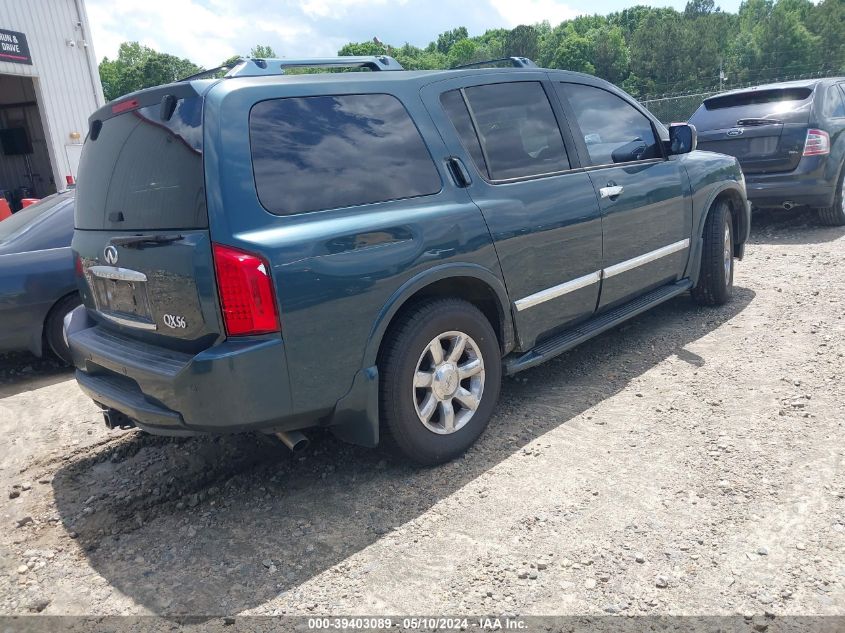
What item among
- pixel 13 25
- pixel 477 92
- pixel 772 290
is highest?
pixel 13 25

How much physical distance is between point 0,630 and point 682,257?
459 cm

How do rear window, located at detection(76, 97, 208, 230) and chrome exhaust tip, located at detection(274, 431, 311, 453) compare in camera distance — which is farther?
chrome exhaust tip, located at detection(274, 431, 311, 453)

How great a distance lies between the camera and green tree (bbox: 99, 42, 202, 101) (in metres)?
79.9

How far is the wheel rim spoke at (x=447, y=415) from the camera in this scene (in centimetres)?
336

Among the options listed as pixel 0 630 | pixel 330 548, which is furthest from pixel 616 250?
pixel 0 630

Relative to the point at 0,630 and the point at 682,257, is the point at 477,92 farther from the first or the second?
the point at 0,630

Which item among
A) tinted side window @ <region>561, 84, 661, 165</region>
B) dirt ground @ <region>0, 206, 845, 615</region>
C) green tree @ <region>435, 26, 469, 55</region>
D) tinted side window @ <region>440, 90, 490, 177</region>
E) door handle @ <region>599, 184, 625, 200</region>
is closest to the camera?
dirt ground @ <region>0, 206, 845, 615</region>

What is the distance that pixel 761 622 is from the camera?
2.27 m

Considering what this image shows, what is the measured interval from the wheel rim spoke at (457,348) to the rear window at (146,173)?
1330mm

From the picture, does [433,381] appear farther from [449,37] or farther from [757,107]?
[449,37]

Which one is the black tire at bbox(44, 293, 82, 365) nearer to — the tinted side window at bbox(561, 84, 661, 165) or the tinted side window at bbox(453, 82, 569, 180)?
the tinted side window at bbox(453, 82, 569, 180)

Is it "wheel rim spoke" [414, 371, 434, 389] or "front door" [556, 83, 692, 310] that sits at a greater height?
"front door" [556, 83, 692, 310]

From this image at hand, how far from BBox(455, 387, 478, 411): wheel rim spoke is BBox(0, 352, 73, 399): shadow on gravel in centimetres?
366

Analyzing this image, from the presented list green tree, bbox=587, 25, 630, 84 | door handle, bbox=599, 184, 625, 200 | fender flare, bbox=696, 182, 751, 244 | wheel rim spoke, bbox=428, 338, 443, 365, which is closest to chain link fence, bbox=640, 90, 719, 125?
fender flare, bbox=696, 182, 751, 244
